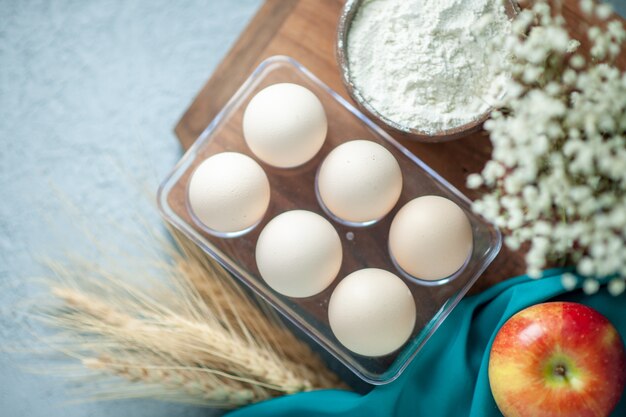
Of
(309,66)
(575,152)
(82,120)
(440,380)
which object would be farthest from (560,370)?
A: (82,120)

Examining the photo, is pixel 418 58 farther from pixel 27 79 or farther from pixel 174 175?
pixel 27 79

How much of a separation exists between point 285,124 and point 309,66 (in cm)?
14

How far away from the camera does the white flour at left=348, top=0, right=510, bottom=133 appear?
0.77 m

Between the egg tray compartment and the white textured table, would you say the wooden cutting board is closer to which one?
the egg tray compartment

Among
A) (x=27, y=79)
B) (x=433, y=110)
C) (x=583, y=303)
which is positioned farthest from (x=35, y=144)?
(x=583, y=303)

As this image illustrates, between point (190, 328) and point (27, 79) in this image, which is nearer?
point (190, 328)

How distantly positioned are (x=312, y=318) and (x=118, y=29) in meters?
0.58

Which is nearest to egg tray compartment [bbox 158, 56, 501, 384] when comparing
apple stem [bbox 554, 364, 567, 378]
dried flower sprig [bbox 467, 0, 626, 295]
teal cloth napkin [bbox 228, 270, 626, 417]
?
teal cloth napkin [bbox 228, 270, 626, 417]

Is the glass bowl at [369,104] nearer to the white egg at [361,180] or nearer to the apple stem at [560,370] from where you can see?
the white egg at [361,180]

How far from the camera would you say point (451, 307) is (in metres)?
0.82

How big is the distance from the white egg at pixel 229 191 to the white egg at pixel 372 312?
15 cm

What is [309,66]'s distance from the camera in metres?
0.86

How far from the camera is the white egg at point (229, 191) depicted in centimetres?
77

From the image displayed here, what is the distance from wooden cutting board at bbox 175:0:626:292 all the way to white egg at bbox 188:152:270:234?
11 cm
